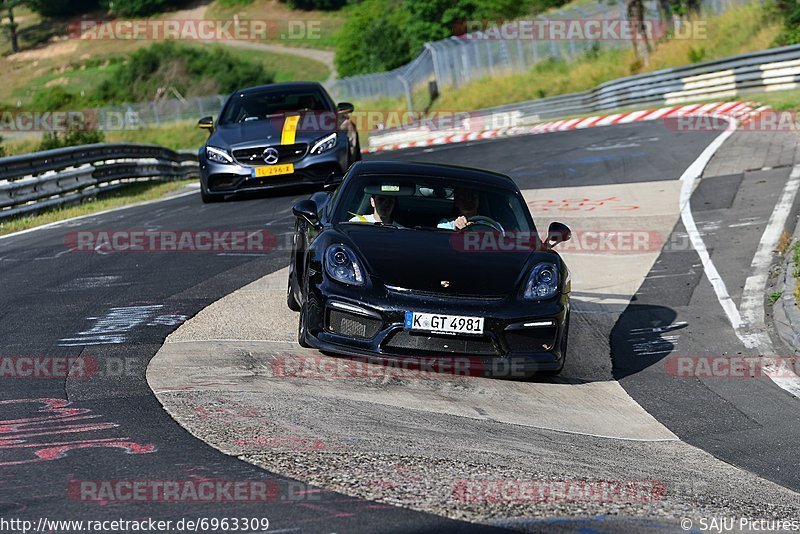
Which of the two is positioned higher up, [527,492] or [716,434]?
[527,492]

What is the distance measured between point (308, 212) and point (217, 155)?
7938 millimetres

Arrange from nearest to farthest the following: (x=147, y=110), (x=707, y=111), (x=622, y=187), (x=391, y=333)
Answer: (x=391, y=333) < (x=622, y=187) < (x=707, y=111) < (x=147, y=110)

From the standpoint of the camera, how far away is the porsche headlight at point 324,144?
16172mm

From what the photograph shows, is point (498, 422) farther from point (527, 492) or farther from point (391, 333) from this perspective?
point (527, 492)

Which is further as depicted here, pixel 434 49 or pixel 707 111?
pixel 434 49

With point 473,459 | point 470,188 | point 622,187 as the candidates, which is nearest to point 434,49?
point 622,187

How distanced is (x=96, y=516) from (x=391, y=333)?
3.11m

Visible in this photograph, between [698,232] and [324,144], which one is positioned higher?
[324,144]

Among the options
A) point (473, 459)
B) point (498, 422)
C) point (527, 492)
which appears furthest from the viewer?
point (498, 422)

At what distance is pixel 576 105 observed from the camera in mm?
38594

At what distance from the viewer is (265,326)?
343 inches

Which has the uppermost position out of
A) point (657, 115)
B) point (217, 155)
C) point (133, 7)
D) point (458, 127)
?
point (133, 7)

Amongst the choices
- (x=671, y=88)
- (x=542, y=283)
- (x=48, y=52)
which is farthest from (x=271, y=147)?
(x=48, y=52)

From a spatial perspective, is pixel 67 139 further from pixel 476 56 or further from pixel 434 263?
pixel 476 56
